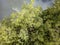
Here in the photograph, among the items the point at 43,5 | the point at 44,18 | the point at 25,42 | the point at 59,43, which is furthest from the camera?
the point at 43,5

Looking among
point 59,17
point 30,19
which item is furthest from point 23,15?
point 59,17

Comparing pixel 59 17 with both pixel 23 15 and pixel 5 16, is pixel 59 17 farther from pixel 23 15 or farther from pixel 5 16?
pixel 5 16

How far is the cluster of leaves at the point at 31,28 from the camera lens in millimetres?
2416

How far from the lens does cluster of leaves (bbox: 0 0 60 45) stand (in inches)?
95.1

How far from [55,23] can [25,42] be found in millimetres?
461

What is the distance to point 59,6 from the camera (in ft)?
8.33

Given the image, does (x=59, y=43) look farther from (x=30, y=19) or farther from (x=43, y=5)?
(x=43, y=5)

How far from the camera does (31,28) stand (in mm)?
2498

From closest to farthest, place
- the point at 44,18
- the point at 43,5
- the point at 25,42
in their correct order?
the point at 25,42
the point at 44,18
the point at 43,5

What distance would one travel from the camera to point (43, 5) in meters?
2.84

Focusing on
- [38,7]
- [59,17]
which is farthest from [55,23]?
[38,7]

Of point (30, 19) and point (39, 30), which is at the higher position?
point (30, 19)

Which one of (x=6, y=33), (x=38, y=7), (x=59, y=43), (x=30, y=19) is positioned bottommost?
(x=59, y=43)

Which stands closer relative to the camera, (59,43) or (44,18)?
(59,43)
